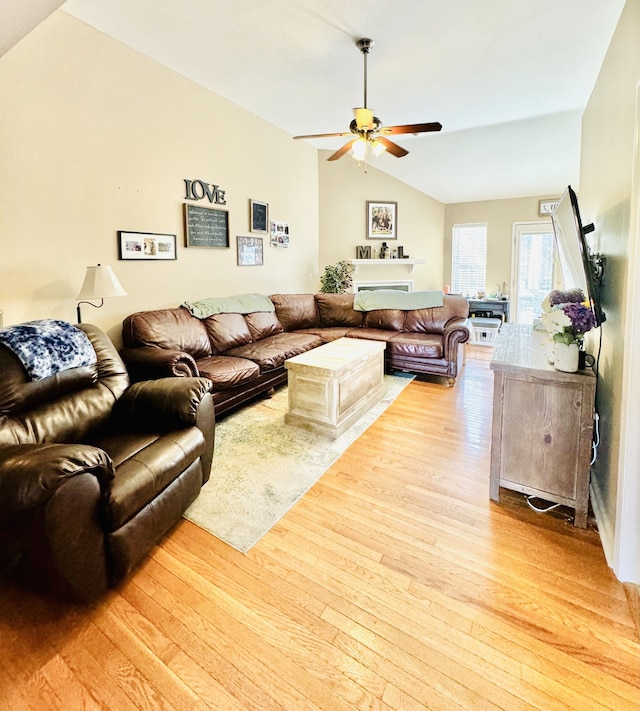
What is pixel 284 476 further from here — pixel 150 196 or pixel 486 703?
pixel 150 196

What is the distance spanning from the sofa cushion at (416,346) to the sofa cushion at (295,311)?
4.21 ft

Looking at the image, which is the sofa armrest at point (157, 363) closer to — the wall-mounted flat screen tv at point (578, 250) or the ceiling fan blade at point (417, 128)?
the ceiling fan blade at point (417, 128)

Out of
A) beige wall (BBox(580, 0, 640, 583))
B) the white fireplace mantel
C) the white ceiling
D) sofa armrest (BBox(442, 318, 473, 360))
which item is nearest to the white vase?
beige wall (BBox(580, 0, 640, 583))

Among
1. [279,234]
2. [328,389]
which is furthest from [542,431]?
[279,234]

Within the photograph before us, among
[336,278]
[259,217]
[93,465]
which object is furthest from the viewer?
[336,278]

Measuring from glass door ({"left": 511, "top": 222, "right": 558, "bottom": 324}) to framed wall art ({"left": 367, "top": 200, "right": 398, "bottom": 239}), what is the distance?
2.18m

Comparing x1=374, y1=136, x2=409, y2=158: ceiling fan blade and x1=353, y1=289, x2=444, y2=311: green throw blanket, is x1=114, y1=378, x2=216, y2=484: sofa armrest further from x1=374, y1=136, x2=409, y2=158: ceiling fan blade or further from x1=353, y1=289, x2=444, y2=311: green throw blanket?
x1=353, y1=289, x2=444, y2=311: green throw blanket

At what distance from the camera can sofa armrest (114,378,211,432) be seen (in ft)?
6.68

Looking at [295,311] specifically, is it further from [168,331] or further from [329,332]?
[168,331]

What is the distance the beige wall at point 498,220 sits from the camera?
6.58 meters

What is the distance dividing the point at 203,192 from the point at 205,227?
0.36 metres

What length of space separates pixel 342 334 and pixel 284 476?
2715mm

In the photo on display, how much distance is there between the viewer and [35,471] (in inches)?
50.2

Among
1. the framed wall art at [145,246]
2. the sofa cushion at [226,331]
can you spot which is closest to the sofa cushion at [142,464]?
the sofa cushion at [226,331]
